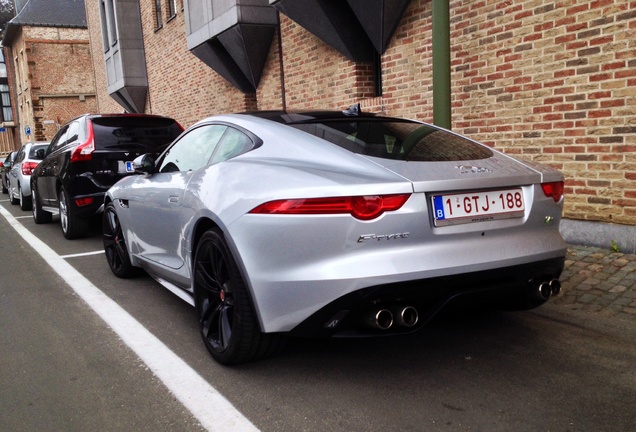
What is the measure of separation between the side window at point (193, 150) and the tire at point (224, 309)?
757 millimetres

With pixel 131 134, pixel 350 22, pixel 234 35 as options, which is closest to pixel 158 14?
pixel 234 35

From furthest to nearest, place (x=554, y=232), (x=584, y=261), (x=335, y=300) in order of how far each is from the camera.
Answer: (x=584, y=261) < (x=554, y=232) < (x=335, y=300)

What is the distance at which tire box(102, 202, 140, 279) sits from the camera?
5.45 m

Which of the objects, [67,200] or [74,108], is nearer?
[67,200]

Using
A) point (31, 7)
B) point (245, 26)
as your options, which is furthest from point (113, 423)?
point (31, 7)

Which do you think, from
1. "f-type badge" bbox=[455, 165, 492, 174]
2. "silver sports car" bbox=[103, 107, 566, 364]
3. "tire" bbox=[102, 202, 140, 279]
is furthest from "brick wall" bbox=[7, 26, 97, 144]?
"f-type badge" bbox=[455, 165, 492, 174]

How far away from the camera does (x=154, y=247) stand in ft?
14.6

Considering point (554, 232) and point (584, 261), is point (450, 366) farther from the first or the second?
point (584, 261)

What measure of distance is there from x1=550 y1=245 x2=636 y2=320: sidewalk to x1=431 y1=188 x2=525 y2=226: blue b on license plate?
1.60 m

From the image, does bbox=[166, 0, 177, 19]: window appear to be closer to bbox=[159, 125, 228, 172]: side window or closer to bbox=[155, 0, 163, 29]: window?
bbox=[155, 0, 163, 29]: window

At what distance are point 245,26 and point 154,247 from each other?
7654mm

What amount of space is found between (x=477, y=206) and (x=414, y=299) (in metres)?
0.58

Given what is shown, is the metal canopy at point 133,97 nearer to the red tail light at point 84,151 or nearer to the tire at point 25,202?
the tire at point 25,202

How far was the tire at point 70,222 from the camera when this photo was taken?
781 centimetres
